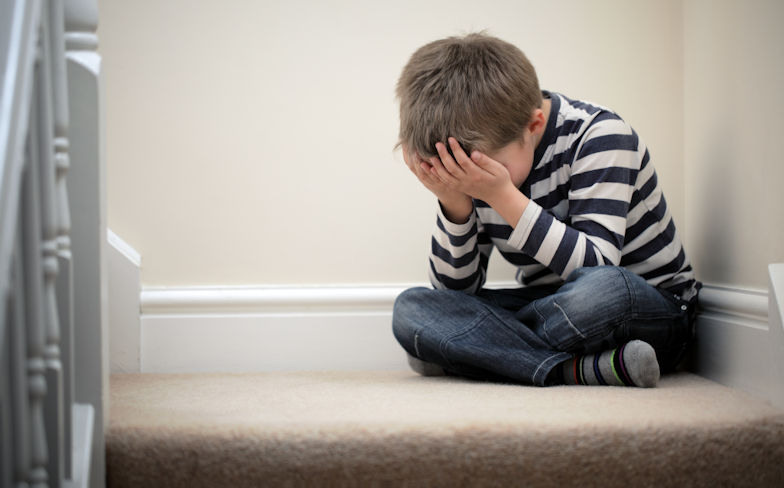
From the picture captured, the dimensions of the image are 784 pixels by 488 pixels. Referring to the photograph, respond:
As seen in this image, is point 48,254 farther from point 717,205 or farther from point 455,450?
point 717,205

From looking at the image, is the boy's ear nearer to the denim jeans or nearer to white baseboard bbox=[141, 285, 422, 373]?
the denim jeans

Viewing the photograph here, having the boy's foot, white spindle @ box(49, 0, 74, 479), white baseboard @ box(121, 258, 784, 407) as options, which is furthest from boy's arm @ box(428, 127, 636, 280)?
white spindle @ box(49, 0, 74, 479)

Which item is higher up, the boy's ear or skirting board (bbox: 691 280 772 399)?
the boy's ear

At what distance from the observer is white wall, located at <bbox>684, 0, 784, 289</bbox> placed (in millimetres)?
839

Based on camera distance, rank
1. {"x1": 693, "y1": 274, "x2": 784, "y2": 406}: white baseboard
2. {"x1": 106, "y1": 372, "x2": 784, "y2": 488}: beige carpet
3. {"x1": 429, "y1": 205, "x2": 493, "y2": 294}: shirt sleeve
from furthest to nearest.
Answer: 1. {"x1": 429, "y1": 205, "x2": 493, "y2": 294}: shirt sleeve
2. {"x1": 693, "y1": 274, "x2": 784, "y2": 406}: white baseboard
3. {"x1": 106, "y1": 372, "x2": 784, "y2": 488}: beige carpet

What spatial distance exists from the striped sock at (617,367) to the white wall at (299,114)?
1.31 ft

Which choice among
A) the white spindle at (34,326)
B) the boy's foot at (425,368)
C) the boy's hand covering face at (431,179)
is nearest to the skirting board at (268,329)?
the boy's foot at (425,368)

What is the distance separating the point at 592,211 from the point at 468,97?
0.22 m

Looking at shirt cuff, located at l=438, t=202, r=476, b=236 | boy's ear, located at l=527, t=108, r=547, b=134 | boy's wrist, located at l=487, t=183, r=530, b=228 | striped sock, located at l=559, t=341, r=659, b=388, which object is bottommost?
striped sock, located at l=559, t=341, r=659, b=388

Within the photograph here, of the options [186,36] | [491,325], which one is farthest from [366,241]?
[186,36]

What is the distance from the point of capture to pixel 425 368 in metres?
1.00

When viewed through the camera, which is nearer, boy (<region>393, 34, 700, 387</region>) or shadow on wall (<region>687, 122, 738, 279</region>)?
boy (<region>393, 34, 700, 387</region>)

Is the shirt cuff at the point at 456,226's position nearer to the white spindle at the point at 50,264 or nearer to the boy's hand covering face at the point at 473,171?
the boy's hand covering face at the point at 473,171

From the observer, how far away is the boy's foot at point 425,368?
993mm
